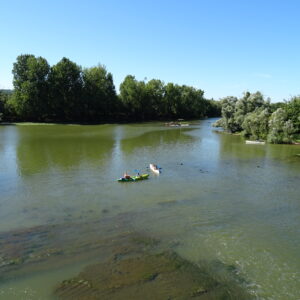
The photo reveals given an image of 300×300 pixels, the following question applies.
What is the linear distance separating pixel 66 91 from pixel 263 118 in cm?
7623

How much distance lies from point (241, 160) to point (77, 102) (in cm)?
8460

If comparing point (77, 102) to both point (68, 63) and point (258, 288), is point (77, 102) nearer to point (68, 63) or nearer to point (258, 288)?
point (68, 63)

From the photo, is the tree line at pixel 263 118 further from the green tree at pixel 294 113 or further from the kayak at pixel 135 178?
the kayak at pixel 135 178

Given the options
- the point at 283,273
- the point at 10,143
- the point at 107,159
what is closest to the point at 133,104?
the point at 10,143

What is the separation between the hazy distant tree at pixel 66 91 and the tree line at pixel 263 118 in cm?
5871

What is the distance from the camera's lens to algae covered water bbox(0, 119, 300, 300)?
14445 millimetres

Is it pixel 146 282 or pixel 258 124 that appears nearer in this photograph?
pixel 146 282

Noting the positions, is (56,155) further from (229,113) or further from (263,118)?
(229,113)

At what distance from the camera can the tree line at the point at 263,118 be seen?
202 ft

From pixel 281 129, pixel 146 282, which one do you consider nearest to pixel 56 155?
pixel 146 282

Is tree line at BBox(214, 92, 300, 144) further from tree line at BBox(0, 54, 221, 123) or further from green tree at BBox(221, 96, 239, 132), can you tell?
tree line at BBox(0, 54, 221, 123)

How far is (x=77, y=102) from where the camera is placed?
380 ft

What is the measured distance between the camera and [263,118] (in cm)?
6662

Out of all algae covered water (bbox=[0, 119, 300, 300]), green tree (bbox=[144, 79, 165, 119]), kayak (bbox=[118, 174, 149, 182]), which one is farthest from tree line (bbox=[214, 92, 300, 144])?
green tree (bbox=[144, 79, 165, 119])
